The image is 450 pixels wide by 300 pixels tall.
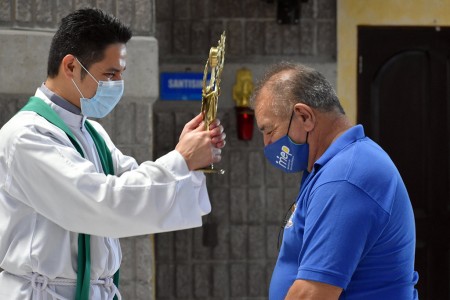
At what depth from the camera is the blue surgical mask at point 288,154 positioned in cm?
334

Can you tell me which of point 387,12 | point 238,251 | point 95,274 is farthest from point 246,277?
point 95,274

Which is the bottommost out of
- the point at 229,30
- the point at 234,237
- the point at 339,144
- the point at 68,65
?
the point at 234,237

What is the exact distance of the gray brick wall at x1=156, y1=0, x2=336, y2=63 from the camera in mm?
6844

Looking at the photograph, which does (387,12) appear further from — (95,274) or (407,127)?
(95,274)

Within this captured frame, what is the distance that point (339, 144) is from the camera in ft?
10.4

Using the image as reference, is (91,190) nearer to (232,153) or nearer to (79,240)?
(79,240)

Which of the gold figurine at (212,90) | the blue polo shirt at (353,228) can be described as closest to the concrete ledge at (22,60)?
the gold figurine at (212,90)

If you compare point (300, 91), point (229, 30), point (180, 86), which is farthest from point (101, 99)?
point (229, 30)

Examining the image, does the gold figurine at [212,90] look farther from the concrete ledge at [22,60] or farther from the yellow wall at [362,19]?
the yellow wall at [362,19]

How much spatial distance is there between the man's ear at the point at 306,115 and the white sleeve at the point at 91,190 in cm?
41

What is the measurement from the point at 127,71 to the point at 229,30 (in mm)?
1389

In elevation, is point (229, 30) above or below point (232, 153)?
above

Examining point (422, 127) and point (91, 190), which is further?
point (422, 127)

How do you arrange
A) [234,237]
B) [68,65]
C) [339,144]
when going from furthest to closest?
[234,237] → [68,65] → [339,144]
